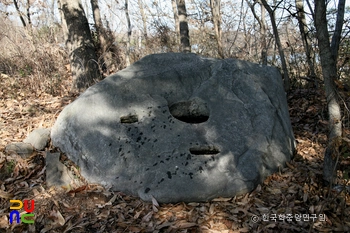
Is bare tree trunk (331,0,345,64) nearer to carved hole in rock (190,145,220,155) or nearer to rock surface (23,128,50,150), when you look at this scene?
carved hole in rock (190,145,220,155)

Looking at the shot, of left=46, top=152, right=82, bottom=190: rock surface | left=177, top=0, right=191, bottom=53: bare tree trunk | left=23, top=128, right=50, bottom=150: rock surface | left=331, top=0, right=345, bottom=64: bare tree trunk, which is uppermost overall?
left=177, top=0, right=191, bottom=53: bare tree trunk

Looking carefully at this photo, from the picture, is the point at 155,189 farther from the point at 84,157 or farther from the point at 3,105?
the point at 3,105

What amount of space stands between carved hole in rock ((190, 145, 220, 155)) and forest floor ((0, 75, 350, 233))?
59 cm

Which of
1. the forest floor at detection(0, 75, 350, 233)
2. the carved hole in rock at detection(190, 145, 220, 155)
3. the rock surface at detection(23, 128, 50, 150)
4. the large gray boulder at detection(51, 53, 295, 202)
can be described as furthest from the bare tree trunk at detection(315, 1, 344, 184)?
the rock surface at detection(23, 128, 50, 150)

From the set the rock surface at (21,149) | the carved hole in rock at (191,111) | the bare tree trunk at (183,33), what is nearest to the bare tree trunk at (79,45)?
the rock surface at (21,149)

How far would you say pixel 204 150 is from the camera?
10.6 ft

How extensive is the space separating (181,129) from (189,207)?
38.2 inches

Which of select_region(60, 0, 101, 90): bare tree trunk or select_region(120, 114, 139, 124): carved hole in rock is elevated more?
select_region(60, 0, 101, 90): bare tree trunk

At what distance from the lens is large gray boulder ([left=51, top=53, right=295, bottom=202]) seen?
2930 millimetres

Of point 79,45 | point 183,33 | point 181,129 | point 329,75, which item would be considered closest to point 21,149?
point 181,129

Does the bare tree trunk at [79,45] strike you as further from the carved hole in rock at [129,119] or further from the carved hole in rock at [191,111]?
the carved hole in rock at [191,111]

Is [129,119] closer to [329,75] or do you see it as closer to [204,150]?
[204,150]

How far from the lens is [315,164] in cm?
340

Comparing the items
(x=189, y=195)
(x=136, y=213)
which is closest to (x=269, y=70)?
(x=189, y=195)
